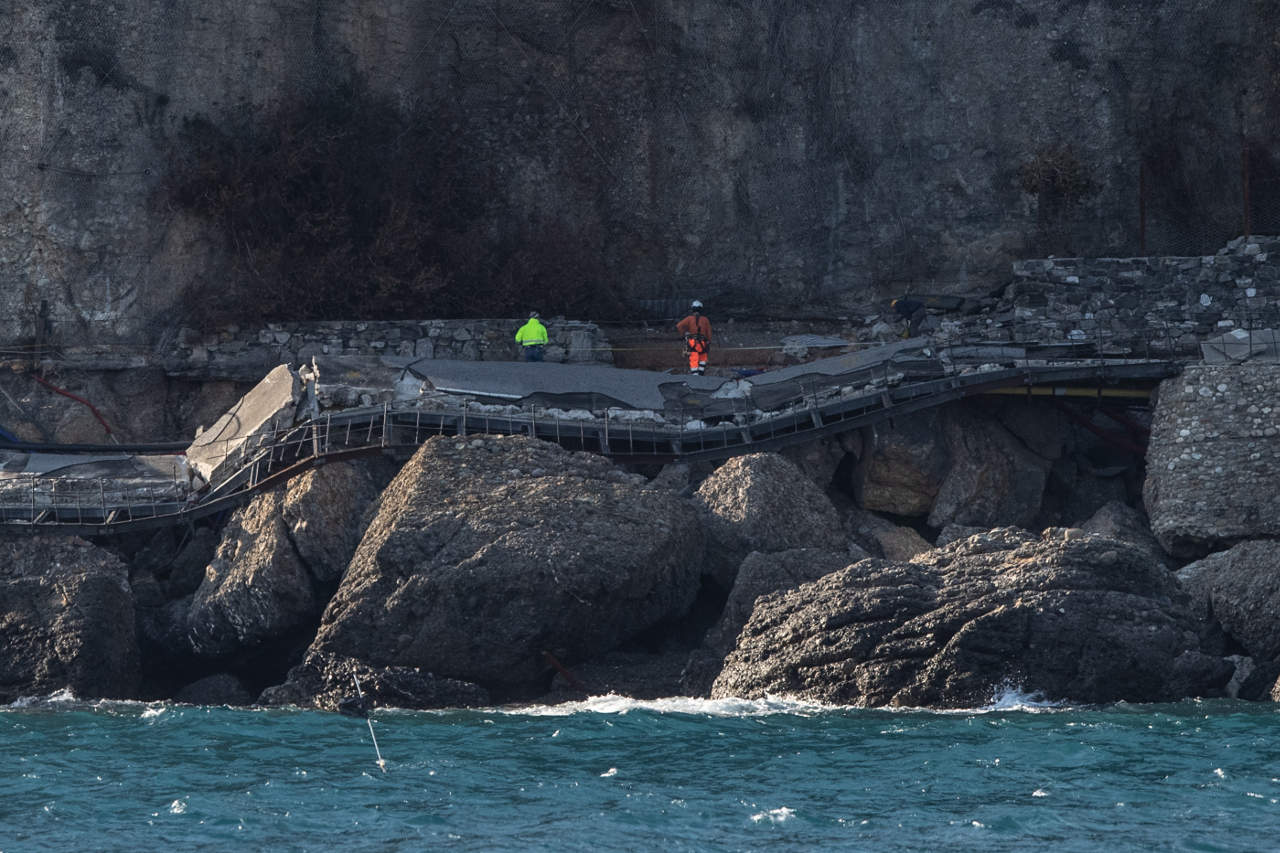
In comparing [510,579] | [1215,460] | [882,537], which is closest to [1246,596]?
[1215,460]

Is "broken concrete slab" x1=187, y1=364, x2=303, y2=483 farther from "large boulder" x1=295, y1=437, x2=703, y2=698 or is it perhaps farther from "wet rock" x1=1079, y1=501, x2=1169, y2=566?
"wet rock" x1=1079, y1=501, x2=1169, y2=566

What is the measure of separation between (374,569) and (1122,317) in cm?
1121

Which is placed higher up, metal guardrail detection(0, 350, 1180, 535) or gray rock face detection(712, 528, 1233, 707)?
metal guardrail detection(0, 350, 1180, 535)

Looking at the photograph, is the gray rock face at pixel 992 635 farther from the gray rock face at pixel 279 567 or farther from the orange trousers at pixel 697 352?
the orange trousers at pixel 697 352

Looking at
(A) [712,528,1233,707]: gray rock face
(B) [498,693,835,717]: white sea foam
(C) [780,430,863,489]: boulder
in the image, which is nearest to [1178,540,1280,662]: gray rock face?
(A) [712,528,1233,707]: gray rock face

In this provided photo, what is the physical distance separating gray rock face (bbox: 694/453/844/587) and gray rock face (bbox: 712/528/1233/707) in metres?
2.56

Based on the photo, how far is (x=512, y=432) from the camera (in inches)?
1070

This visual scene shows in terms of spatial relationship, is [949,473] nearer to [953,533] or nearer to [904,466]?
[904,466]

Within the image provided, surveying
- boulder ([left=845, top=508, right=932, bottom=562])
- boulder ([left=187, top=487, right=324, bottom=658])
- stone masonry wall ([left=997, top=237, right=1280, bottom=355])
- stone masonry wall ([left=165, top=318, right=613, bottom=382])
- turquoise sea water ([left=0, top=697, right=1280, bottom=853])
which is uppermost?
stone masonry wall ([left=997, top=237, right=1280, bottom=355])

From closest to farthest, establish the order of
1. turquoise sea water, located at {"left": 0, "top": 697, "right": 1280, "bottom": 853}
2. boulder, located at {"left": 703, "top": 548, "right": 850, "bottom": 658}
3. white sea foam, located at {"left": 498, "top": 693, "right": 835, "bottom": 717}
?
turquoise sea water, located at {"left": 0, "top": 697, "right": 1280, "bottom": 853}, white sea foam, located at {"left": 498, "top": 693, "right": 835, "bottom": 717}, boulder, located at {"left": 703, "top": 548, "right": 850, "bottom": 658}

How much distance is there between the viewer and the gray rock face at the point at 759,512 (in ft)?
82.6

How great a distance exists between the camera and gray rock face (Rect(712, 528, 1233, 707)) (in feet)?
70.9

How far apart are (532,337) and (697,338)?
2.23 meters

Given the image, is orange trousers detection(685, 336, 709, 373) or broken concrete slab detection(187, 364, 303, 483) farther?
orange trousers detection(685, 336, 709, 373)
